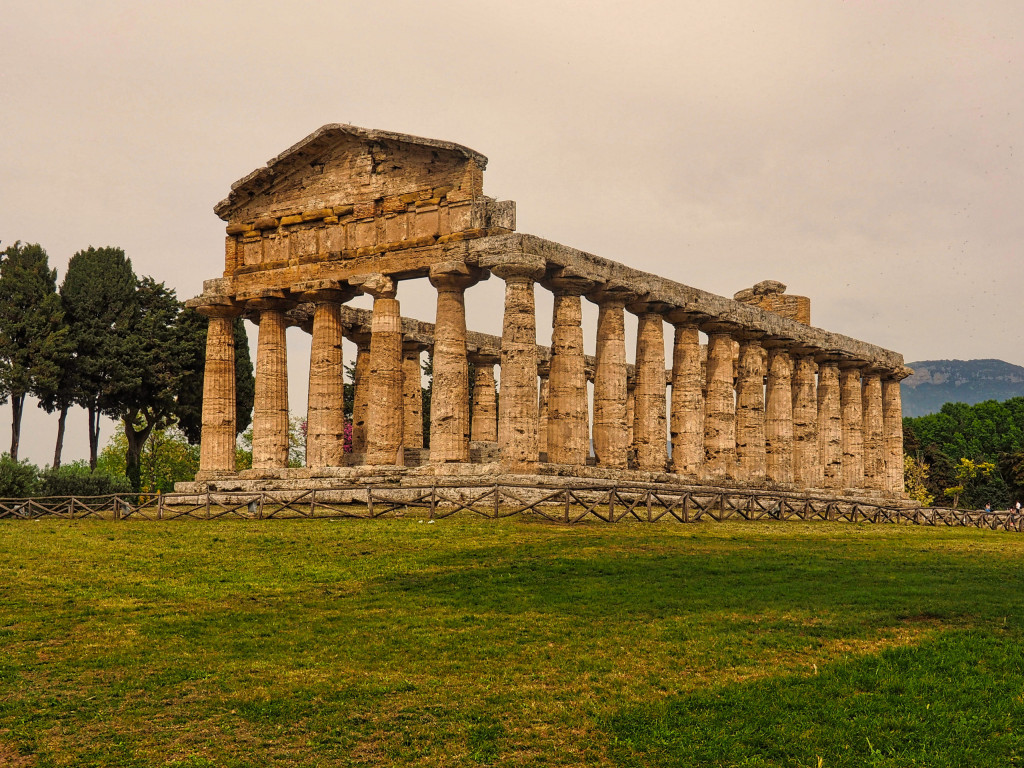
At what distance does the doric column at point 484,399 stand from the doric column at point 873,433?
23.5 m

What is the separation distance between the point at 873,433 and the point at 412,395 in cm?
2887

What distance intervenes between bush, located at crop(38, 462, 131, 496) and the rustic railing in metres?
15.2

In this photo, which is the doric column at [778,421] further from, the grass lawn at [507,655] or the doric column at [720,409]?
the grass lawn at [507,655]

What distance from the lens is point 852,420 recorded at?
61875mm

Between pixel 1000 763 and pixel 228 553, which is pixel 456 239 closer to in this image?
pixel 228 553

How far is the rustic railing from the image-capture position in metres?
33.3

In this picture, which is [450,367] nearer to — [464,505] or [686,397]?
[464,505]

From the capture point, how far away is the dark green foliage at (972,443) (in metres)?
93.2

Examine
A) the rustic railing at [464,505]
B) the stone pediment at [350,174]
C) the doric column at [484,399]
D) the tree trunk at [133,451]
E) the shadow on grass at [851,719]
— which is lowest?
the shadow on grass at [851,719]

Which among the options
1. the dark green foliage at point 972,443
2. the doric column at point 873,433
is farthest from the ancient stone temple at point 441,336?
the dark green foliage at point 972,443

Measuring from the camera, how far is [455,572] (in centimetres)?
2428

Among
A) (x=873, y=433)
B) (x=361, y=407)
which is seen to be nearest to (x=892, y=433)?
(x=873, y=433)

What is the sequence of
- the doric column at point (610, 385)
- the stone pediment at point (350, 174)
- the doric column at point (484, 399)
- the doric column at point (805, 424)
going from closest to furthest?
the stone pediment at point (350, 174), the doric column at point (610, 385), the doric column at point (484, 399), the doric column at point (805, 424)

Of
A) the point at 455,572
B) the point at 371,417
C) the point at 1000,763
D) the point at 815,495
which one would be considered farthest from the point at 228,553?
the point at 815,495
